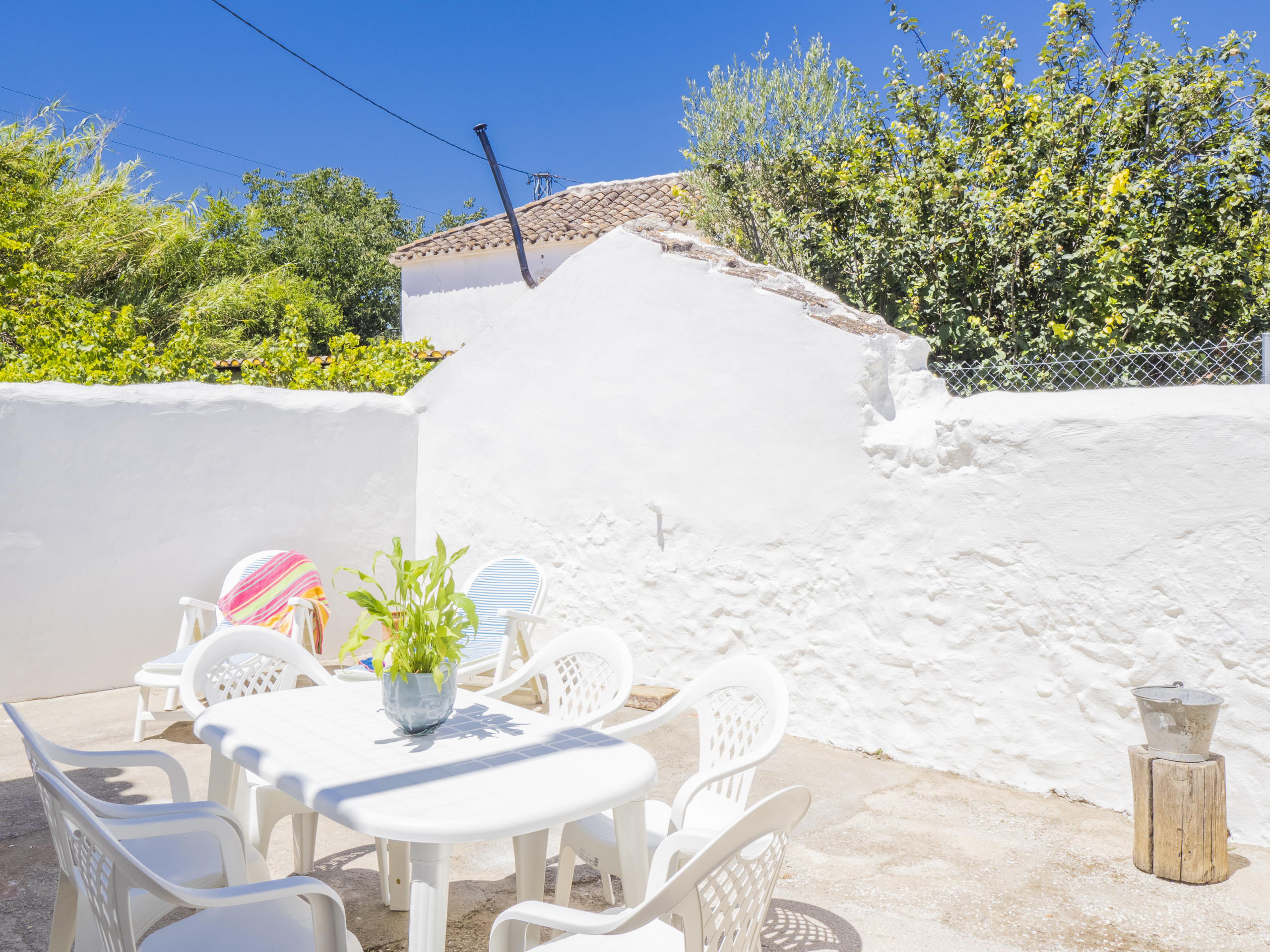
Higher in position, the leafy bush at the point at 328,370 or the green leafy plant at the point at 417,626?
the leafy bush at the point at 328,370

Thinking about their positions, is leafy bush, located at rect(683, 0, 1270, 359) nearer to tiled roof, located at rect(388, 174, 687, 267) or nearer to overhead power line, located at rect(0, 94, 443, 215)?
tiled roof, located at rect(388, 174, 687, 267)

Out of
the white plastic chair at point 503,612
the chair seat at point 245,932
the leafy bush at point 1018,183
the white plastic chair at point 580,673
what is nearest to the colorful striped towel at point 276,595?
the white plastic chair at point 503,612

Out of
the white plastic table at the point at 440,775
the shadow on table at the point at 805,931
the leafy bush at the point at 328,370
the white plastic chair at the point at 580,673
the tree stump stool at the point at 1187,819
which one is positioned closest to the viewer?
the white plastic table at the point at 440,775

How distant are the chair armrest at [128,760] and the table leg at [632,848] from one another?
43.0 inches

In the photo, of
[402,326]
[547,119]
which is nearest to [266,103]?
[547,119]

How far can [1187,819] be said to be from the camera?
300 centimetres

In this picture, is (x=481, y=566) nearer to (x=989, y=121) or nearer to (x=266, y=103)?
(x=989, y=121)

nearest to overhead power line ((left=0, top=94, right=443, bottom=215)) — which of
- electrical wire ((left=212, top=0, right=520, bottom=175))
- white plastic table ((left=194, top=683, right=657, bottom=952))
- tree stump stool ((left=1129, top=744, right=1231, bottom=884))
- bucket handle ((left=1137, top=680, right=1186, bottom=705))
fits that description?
electrical wire ((left=212, top=0, right=520, bottom=175))

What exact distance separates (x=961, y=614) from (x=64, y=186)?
67.7ft

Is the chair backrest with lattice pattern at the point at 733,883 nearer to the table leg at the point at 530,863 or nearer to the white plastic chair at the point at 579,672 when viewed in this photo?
the table leg at the point at 530,863

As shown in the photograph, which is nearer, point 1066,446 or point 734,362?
point 1066,446

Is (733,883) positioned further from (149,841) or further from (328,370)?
(328,370)

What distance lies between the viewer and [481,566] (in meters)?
5.73

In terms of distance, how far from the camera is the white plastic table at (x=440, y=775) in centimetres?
188
